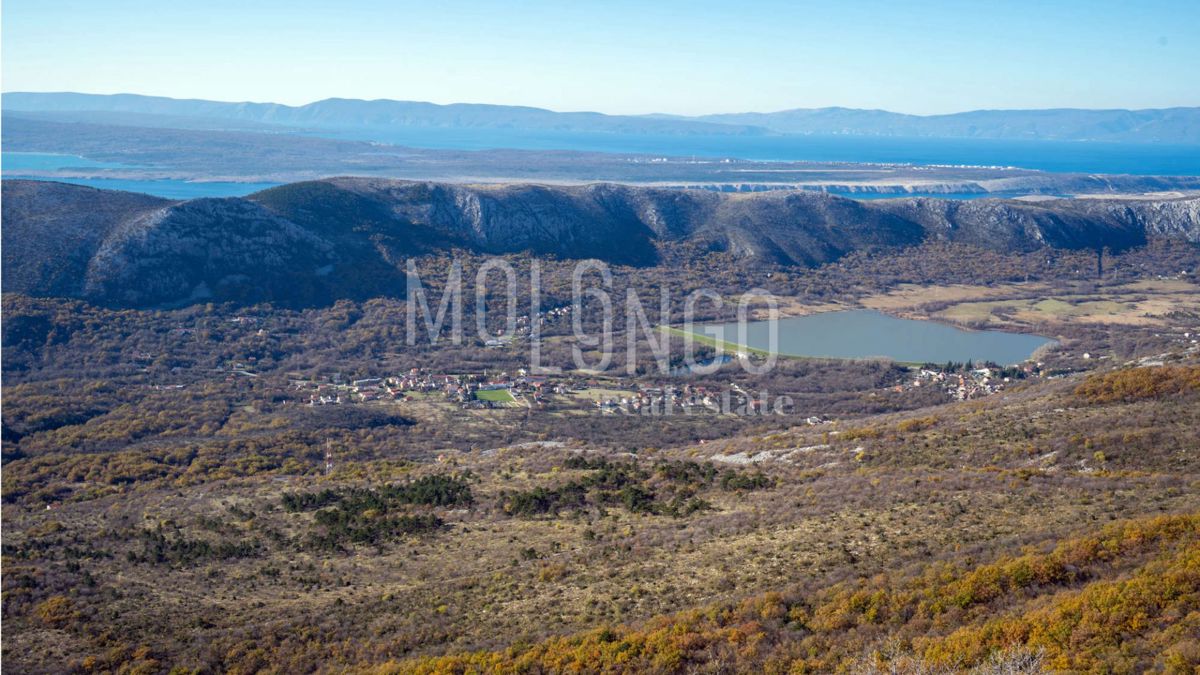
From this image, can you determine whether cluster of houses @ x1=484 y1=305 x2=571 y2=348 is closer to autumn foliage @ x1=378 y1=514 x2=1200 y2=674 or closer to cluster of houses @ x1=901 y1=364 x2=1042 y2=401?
cluster of houses @ x1=901 y1=364 x2=1042 y2=401

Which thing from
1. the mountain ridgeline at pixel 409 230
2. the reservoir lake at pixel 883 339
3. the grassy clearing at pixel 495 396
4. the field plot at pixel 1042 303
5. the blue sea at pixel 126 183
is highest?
the blue sea at pixel 126 183

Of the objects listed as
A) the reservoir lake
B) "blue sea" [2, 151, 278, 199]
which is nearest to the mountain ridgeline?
the reservoir lake

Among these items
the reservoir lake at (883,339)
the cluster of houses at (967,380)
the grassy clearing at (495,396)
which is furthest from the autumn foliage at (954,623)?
the reservoir lake at (883,339)

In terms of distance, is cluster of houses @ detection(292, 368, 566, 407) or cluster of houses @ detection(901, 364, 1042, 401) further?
cluster of houses @ detection(292, 368, 566, 407)

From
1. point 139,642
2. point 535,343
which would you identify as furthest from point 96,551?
point 535,343

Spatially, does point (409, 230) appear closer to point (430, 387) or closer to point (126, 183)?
point (430, 387)

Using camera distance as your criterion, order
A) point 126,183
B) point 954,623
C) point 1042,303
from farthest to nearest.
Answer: point 126,183 < point 1042,303 < point 954,623

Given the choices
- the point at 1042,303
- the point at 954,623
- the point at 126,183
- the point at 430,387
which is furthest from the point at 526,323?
the point at 126,183

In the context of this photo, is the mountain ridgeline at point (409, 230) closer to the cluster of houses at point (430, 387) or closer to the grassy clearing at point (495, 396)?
the cluster of houses at point (430, 387)
